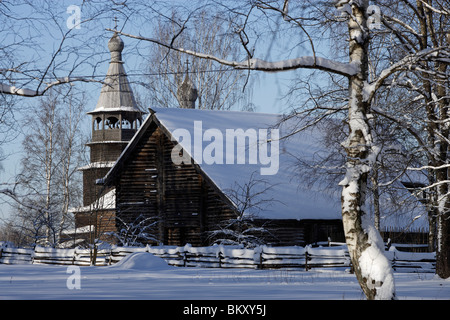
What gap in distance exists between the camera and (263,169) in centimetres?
2609

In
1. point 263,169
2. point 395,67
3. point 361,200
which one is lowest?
point 361,200

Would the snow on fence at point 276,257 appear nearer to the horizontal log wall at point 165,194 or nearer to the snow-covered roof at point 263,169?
the snow-covered roof at point 263,169

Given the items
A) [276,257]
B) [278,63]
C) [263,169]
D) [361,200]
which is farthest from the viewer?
[263,169]

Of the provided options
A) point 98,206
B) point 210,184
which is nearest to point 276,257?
point 210,184

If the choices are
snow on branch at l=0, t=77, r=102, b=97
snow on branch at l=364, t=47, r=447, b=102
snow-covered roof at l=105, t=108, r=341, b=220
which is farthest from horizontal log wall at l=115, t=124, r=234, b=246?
snow on branch at l=364, t=47, r=447, b=102

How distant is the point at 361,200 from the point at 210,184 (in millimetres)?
15659

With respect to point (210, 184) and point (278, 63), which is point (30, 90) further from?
point (210, 184)

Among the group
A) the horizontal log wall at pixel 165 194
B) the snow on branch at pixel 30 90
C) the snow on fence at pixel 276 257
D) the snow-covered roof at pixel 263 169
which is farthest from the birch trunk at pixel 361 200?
the horizontal log wall at pixel 165 194

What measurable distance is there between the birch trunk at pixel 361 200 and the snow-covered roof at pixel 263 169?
45.7 ft

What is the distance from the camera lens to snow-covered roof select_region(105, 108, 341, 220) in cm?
2417

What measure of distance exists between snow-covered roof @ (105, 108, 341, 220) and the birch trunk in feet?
45.7

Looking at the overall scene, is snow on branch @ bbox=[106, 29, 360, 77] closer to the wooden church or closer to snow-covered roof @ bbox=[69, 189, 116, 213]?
the wooden church
